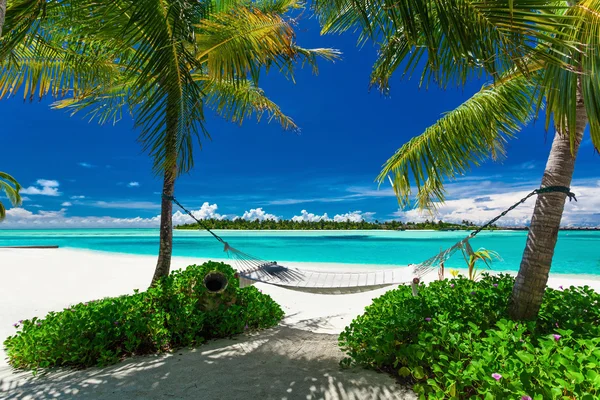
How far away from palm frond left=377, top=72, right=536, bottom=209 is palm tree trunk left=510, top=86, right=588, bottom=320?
77cm

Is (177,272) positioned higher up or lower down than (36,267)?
higher up

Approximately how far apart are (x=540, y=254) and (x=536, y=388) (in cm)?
89

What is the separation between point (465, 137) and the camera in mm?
2750

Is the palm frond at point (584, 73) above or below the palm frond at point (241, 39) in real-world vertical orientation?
below

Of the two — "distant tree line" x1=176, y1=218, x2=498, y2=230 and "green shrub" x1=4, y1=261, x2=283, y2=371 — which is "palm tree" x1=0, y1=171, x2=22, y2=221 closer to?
"green shrub" x1=4, y1=261, x2=283, y2=371

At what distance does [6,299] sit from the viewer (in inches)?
167

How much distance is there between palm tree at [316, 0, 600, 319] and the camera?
51.2 inches

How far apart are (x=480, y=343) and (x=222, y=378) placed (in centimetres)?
130

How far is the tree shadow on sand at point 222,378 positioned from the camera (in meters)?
1.65

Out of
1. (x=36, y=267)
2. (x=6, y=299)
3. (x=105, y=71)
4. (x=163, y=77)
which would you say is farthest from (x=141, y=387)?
(x=36, y=267)

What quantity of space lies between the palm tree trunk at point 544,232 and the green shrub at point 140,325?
A: 1902mm

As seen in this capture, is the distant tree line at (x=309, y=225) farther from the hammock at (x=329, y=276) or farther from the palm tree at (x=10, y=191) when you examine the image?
the hammock at (x=329, y=276)

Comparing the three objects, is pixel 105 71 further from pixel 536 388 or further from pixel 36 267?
pixel 36 267

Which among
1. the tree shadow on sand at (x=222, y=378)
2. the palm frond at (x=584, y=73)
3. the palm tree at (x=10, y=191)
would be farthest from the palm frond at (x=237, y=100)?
the palm tree at (x=10, y=191)
